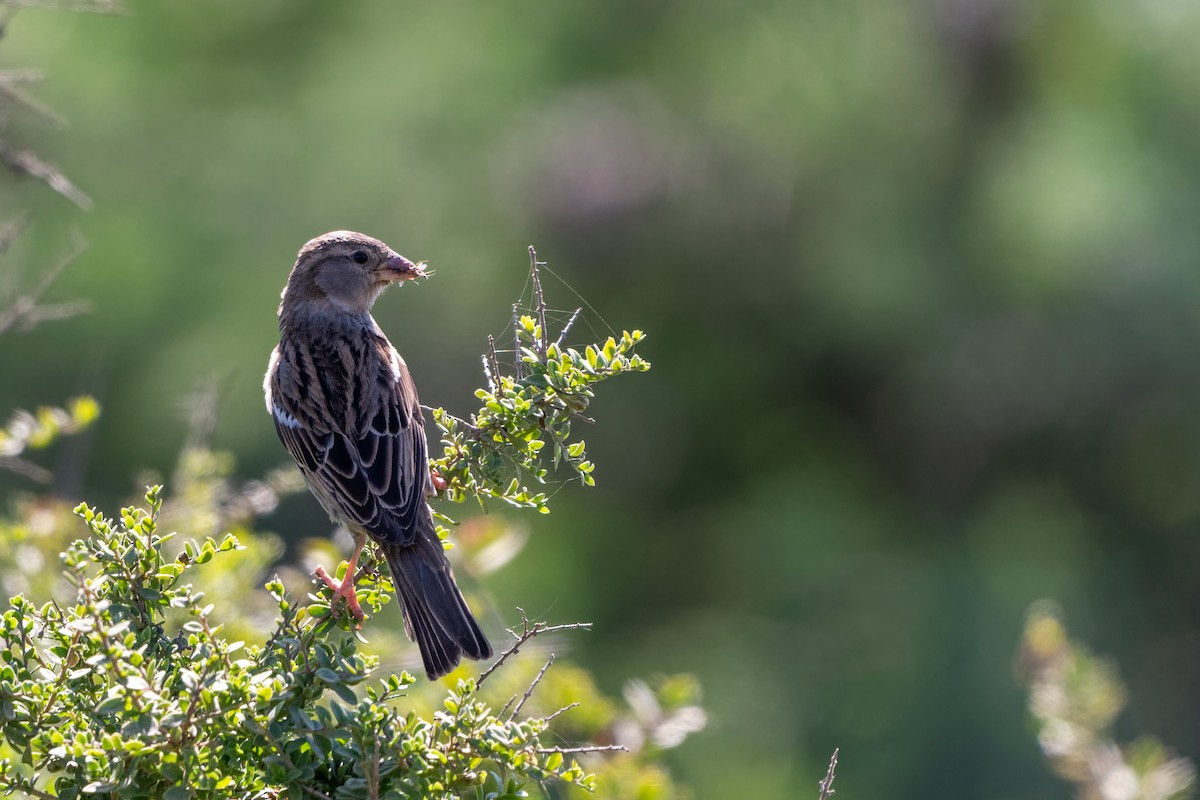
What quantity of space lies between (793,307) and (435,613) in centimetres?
605

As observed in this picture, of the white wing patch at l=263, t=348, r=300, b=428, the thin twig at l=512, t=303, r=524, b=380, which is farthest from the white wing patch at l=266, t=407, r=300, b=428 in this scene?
the thin twig at l=512, t=303, r=524, b=380

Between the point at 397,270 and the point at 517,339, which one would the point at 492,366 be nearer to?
the point at 517,339

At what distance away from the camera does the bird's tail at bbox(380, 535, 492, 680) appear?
3.61 meters

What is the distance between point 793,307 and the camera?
934cm

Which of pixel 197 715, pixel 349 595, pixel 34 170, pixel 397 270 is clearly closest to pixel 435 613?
pixel 349 595

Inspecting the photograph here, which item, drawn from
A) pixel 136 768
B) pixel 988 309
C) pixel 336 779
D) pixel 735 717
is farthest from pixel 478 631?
pixel 988 309

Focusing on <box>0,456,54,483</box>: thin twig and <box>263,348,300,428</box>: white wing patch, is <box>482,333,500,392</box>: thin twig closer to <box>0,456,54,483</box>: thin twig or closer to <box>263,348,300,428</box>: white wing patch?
<box>0,456,54,483</box>: thin twig

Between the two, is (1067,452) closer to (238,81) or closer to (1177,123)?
(1177,123)

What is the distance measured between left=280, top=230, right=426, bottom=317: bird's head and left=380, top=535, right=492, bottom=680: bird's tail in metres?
1.57

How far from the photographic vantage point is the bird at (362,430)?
3.65m

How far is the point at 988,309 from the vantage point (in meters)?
8.91

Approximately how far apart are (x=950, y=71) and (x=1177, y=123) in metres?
1.43

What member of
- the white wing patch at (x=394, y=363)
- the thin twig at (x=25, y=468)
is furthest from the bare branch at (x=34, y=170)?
the white wing patch at (x=394, y=363)

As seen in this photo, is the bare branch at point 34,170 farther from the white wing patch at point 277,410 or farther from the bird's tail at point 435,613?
the bird's tail at point 435,613
